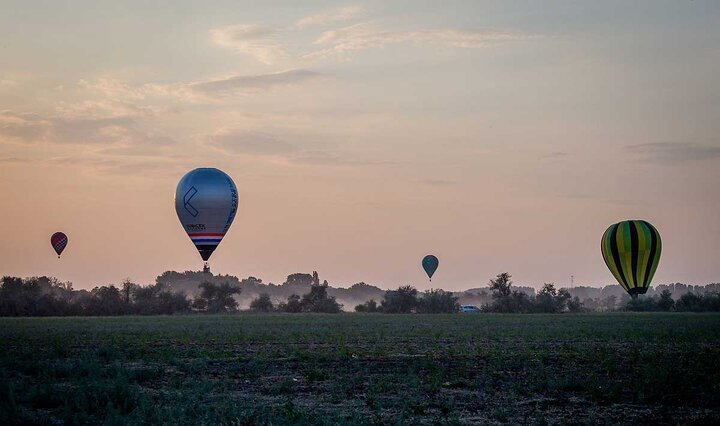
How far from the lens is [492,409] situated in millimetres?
18922

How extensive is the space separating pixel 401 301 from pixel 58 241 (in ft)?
137

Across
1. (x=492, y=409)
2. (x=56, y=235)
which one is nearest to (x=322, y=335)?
(x=492, y=409)

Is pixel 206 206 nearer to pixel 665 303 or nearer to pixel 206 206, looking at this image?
pixel 206 206

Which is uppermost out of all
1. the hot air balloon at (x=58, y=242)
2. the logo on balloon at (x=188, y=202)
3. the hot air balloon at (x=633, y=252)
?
the hot air balloon at (x=58, y=242)

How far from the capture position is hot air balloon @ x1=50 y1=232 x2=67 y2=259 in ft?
301

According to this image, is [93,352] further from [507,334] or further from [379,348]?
[507,334]

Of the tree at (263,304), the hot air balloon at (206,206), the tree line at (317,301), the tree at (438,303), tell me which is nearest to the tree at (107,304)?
the tree line at (317,301)

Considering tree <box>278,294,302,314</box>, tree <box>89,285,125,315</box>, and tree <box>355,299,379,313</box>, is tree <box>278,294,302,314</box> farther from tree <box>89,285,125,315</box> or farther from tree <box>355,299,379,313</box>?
tree <box>89,285,125,315</box>

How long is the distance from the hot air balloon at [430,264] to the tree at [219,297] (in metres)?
24.5

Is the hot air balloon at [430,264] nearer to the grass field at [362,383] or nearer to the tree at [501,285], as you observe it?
the tree at [501,285]

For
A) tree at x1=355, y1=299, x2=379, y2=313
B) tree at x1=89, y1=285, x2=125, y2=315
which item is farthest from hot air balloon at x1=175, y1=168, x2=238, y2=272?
tree at x1=355, y1=299, x2=379, y2=313

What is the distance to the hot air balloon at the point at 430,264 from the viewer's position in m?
117

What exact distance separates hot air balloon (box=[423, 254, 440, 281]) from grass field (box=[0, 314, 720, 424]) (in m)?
79.4

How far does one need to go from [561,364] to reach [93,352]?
16.4 meters
